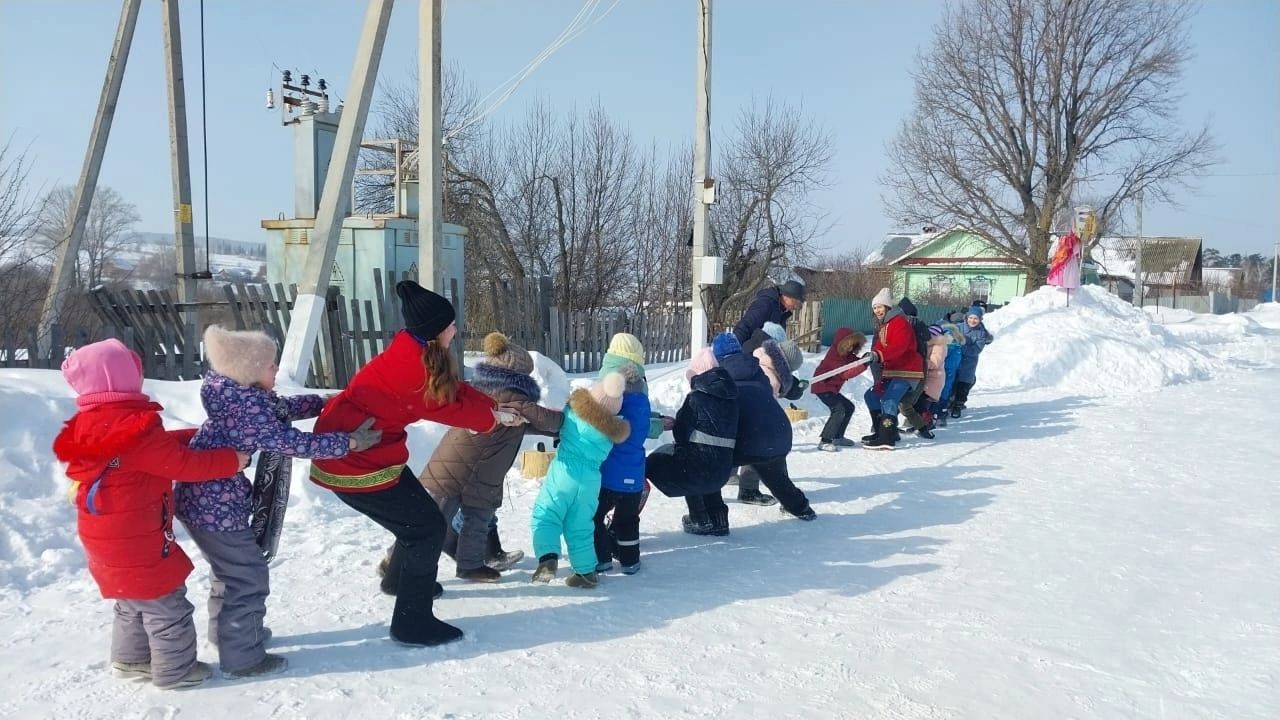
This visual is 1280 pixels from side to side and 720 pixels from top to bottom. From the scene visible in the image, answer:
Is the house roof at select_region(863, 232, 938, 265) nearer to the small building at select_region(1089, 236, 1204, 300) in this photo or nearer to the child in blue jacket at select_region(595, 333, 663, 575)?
the small building at select_region(1089, 236, 1204, 300)

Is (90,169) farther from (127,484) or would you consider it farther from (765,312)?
(127,484)

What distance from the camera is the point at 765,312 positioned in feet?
25.2

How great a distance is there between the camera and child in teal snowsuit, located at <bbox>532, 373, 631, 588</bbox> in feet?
15.5

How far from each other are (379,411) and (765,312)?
445cm

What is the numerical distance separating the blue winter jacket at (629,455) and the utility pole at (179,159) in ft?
28.2

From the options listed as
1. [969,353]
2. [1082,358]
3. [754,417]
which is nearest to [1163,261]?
[1082,358]

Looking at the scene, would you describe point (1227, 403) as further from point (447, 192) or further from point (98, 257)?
point (98, 257)

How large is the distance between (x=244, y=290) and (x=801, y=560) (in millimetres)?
6824

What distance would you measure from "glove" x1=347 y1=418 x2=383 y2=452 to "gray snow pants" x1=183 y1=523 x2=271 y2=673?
563 millimetres

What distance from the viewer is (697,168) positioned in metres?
11.1

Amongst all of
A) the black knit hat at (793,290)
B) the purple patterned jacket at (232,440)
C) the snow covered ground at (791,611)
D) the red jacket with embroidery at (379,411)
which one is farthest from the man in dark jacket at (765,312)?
the purple patterned jacket at (232,440)

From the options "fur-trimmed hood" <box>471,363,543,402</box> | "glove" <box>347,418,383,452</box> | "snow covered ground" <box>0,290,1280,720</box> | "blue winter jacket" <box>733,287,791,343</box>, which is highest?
"blue winter jacket" <box>733,287,791,343</box>

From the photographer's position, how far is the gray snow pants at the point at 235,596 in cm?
354

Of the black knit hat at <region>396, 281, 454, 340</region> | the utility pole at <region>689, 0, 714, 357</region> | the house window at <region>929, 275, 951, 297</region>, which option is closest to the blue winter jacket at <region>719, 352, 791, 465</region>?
the black knit hat at <region>396, 281, 454, 340</region>
